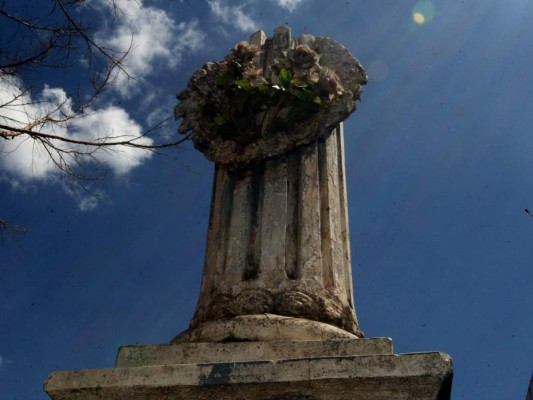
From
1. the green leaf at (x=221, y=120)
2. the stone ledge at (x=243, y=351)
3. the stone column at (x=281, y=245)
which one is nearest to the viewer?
the stone ledge at (x=243, y=351)

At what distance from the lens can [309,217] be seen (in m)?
5.37

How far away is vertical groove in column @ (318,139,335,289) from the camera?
5.12 metres

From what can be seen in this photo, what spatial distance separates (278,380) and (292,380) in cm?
8

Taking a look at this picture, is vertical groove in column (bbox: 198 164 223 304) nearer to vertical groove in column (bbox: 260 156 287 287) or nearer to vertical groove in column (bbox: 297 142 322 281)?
vertical groove in column (bbox: 260 156 287 287)

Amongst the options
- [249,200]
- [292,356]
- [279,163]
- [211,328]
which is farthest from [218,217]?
[292,356]

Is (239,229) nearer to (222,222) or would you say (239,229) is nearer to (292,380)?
(222,222)

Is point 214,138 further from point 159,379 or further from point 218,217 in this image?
point 159,379

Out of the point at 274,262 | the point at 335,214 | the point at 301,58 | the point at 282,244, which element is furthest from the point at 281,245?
the point at 301,58

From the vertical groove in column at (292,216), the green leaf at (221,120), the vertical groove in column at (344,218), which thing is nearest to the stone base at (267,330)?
the vertical groove in column at (292,216)

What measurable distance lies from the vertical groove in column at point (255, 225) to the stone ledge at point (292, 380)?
1.36 meters

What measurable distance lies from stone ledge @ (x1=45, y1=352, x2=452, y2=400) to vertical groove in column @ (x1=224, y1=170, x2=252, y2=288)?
1294mm

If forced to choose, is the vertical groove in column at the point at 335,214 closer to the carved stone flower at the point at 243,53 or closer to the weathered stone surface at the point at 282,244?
the weathered stone surface at the point at 282,244

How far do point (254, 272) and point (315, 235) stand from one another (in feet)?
1.85

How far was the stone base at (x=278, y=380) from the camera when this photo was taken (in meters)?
3.60
